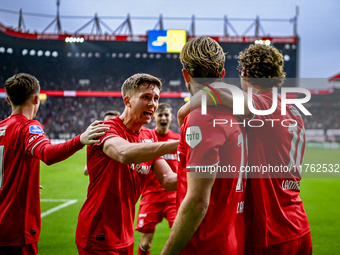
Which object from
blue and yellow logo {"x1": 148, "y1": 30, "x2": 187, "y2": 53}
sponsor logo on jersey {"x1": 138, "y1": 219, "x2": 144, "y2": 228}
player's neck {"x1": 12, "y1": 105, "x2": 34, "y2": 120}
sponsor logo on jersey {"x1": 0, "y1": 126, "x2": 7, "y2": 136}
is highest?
blue and yellow logo {"x1": 148, "y1": 30, "x2": 187, "y2": 53}

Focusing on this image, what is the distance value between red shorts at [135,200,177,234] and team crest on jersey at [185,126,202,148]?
12.2 ft

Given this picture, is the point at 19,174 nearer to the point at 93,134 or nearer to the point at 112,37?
the point at 93,134

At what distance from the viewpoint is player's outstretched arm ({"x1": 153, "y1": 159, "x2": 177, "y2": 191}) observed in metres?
2.73

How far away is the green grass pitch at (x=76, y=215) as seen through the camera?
5207 millimetres

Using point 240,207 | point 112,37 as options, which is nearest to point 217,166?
point 240,207

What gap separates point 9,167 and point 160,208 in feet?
10.1

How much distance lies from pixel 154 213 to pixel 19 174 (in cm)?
293

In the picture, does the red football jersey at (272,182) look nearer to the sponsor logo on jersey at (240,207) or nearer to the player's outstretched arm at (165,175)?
the sponsor logo on jersey at (240,207)

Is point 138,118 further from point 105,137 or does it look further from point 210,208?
point 210,208

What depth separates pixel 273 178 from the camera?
201 centimetres

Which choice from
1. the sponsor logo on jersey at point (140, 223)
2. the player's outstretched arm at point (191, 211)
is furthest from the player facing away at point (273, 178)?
the sponsor logo on jersey at point (140, 223)

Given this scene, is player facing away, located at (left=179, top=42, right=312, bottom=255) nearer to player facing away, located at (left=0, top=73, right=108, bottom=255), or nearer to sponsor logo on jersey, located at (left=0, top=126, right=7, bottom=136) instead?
player facing away, located at (left=0, top=73, right=108, bottom=255)

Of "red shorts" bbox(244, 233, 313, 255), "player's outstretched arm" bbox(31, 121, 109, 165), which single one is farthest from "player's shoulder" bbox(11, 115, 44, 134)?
"red shorts" bbox(244, 233, 313, 255)

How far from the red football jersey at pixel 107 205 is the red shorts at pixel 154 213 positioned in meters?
2.45
